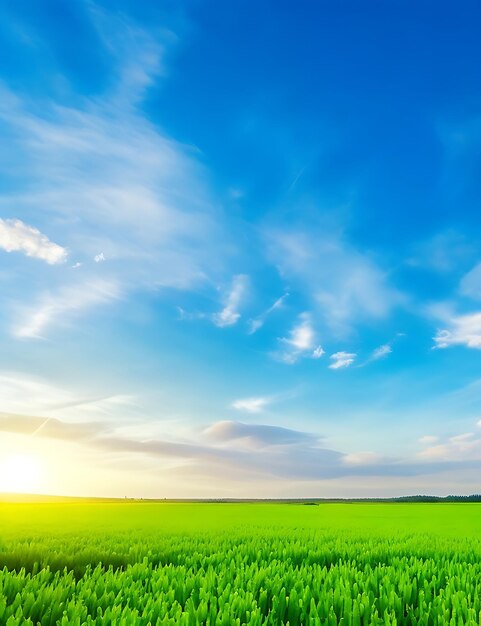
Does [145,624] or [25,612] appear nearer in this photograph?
[145,624]

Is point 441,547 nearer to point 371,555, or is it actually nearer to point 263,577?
point 371,555

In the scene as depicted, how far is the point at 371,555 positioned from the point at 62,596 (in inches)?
287

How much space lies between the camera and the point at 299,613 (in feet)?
15.6

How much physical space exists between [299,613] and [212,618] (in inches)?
46.6

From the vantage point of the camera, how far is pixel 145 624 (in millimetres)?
3779

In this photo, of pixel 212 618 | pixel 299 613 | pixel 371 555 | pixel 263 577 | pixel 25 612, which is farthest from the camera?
pixel 371 555

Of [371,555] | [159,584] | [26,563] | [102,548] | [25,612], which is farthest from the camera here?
[102,548]

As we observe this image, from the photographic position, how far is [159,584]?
18.0ft

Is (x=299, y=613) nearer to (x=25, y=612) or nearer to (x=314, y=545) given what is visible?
(x=25, y=612)

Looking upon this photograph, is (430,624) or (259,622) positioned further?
(430,624)

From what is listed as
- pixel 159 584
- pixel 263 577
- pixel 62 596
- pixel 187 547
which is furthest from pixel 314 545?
pixel 62 596

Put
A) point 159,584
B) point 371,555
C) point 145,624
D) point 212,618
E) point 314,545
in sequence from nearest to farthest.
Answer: point 145,624
point 212,618
point 159,584
point 371,555
point 314,545

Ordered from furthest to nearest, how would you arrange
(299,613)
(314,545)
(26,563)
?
(314,545), (26,563), (299,613)

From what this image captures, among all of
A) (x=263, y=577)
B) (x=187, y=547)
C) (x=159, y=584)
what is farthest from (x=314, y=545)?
(x=159, y=584)
